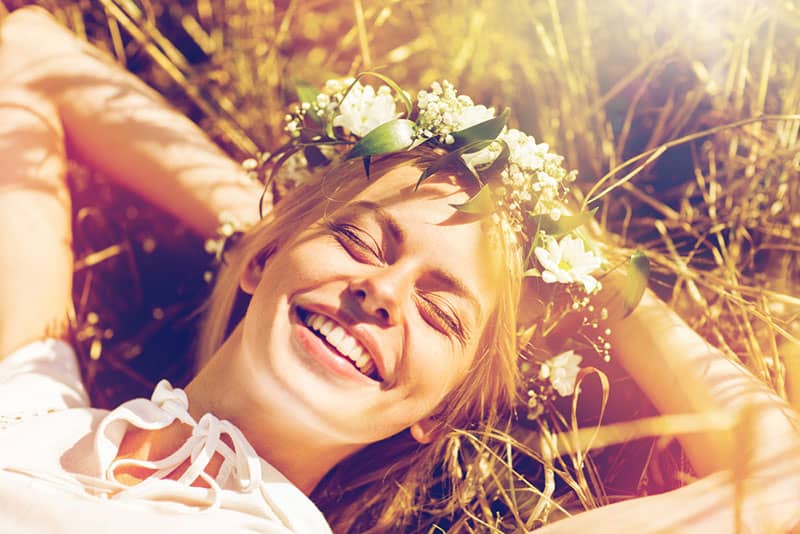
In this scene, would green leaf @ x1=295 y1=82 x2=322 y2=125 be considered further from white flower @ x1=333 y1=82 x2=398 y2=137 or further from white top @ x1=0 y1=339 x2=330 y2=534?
white top @ x1=0 y1=339 x2=330 y2=534

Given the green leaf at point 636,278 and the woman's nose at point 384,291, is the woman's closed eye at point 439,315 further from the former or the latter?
the green leaf at point 636,278

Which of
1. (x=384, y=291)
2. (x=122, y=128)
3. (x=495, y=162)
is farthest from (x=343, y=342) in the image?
(x=122, y=128)

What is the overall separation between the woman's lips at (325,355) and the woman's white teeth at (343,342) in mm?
12

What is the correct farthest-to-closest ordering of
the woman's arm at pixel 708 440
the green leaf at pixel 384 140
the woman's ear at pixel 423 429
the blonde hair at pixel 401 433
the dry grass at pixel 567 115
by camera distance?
the dry grass at pixel 567 115 → the woman's ear at pixel 423 429 → the blonde hair at pixel 401 433 → the green leaf at pixel 384 140 → the woman's arm at pixel 708 440

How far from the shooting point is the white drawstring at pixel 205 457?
145cm

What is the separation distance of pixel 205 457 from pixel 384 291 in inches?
19.4

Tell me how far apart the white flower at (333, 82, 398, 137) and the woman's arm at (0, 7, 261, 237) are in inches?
20.6

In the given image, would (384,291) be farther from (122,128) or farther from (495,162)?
(122,128)

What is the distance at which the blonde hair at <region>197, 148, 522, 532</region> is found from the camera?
1.59 m

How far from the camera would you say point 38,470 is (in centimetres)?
145

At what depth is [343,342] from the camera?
1.42 m

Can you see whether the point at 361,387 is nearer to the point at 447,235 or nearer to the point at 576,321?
the point at 447,235

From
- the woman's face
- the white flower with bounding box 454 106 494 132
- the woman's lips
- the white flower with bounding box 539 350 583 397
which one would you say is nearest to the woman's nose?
the woman's face

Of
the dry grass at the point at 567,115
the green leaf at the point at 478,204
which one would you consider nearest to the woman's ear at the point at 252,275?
the green leaf at the point at 478,204
